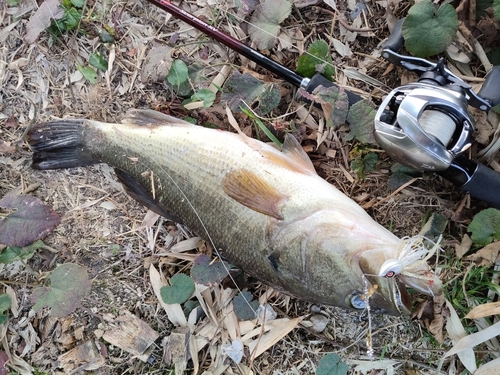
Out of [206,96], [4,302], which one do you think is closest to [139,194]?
[206,96]

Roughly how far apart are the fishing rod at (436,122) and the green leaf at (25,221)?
85.1 inches

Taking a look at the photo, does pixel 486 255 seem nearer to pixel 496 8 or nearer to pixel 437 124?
pixel 437 124

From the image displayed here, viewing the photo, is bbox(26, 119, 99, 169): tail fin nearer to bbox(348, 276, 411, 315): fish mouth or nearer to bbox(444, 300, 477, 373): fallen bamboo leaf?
bbox(348, 276, 411, 315): fish mouth

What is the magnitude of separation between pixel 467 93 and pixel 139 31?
2094 millimetres

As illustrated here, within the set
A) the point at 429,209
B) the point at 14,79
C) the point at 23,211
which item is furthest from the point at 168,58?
the point at 429,209

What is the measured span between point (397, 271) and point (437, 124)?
79 centimetres

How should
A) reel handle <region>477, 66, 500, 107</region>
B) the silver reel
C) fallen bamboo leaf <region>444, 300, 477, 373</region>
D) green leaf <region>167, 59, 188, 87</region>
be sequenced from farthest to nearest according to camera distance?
green leaf <region>167, 59, 188, 87</region> < fallen bamboo leaf <region>444, 300, 477, 373</region> < reel handle <region>477, 66, 500, 107</region> < the silver reel

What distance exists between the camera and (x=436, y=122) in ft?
8.04

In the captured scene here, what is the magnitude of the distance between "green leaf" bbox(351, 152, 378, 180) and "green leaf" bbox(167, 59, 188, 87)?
1199mm

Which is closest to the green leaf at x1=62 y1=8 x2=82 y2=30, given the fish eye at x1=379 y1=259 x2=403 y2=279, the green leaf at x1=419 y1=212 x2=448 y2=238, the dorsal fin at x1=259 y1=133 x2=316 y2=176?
the dorsal fin at x1=259 y1=133 x2=316 y2=176

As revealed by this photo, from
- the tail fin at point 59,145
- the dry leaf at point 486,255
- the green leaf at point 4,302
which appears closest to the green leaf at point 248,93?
the tail fin at point 59,145

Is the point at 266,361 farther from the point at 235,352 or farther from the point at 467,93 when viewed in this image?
the point at 467,93

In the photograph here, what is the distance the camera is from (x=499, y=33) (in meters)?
2.85

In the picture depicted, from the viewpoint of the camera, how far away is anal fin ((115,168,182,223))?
2.98 meters
